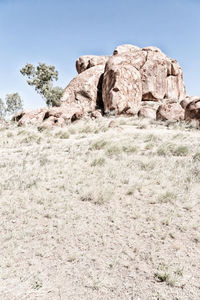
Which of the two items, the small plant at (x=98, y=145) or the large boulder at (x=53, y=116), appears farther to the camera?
the large boulder at (x=53, y=116)

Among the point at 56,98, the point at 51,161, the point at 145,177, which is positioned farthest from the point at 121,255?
the point at 56,98

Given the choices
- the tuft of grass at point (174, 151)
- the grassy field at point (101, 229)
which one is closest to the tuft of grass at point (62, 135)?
the grassy field at point (101, 229)

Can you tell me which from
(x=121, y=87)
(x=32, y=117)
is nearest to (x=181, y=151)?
(x=32, y=117)

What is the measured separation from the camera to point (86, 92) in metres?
25.7

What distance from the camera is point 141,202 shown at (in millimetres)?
5172

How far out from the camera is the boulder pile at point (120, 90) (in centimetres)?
2095

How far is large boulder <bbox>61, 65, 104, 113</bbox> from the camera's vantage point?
25594 millimetres

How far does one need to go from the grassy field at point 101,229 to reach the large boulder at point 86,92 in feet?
60.6

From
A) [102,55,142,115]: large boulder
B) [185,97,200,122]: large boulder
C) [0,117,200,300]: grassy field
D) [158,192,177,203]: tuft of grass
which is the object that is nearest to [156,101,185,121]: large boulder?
[185,97,200,122]: large boulder

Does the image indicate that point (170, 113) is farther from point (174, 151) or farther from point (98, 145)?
point (174, 151)

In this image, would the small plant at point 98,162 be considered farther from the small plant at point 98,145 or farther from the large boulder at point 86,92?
the large boulder at point 86,92

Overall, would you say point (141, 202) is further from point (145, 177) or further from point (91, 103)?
point (91, 103)

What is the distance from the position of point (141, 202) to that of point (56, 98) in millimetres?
33631

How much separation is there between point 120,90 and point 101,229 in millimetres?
20433
